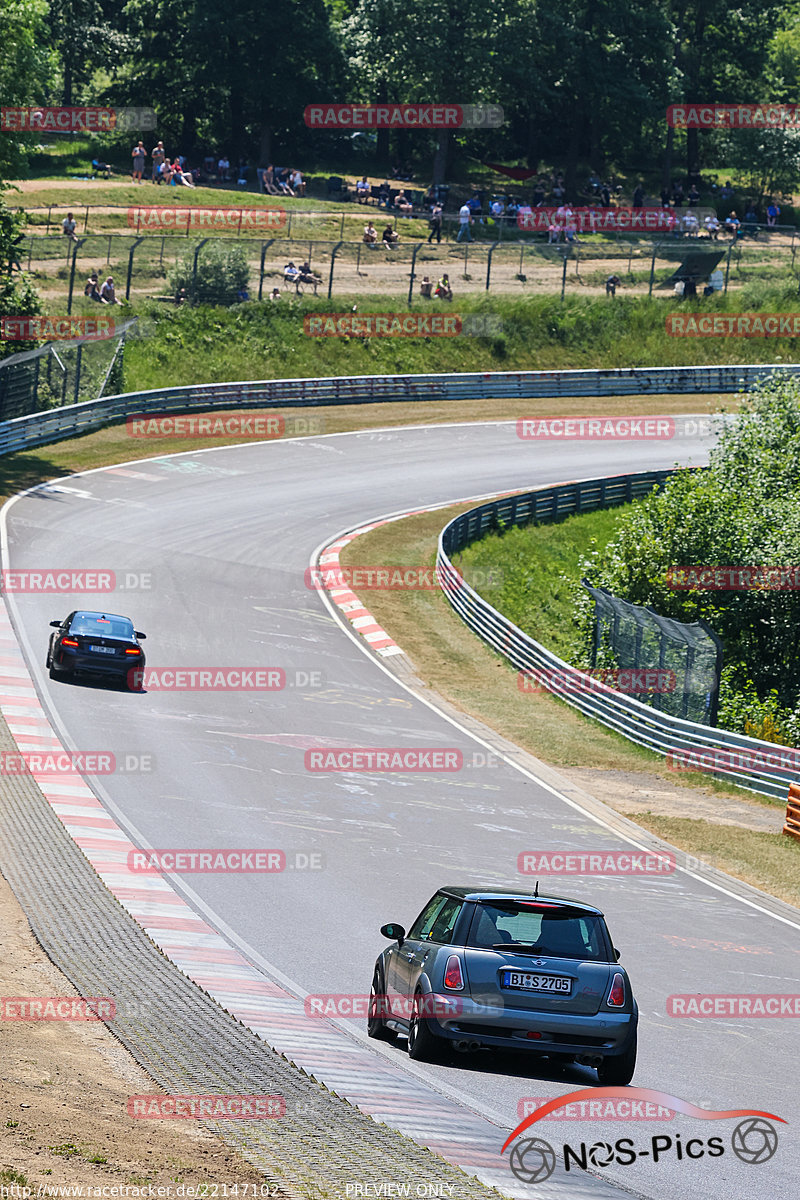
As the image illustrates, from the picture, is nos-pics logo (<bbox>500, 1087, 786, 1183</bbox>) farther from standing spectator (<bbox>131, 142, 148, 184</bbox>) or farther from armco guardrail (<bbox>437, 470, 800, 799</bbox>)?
standing spectator (<bbox>131, 142, 148, 184</bbox>)

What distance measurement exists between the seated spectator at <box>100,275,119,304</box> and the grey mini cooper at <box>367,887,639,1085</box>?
152 feet

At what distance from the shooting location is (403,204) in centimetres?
7494

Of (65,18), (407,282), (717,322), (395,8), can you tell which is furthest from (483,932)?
(65,18)

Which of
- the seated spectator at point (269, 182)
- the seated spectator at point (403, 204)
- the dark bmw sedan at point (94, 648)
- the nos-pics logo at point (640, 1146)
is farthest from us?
the seated spectator at point (269, 182)

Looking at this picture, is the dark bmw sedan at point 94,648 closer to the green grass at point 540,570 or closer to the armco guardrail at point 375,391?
the green grass at point 540,570

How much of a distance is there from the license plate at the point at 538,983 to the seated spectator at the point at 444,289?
53586 millimetres

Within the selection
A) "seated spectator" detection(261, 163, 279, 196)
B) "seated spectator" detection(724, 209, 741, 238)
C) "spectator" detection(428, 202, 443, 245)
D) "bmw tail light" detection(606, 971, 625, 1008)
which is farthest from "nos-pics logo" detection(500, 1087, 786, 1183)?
"seated spectator" detection(261, 163, 279, 196)

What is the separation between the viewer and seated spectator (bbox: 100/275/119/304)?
53469mm

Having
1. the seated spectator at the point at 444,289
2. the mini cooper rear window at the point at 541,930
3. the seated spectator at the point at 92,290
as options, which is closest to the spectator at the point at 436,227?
the seated spectator at the point at 444,289

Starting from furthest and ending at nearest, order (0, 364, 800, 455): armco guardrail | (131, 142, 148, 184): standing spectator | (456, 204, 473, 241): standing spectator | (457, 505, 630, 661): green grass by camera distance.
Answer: (131, 142, 148, 184): standing spectator → (456, 204, 473, 241): standing spectator → (0, 364, 800, 455): armco guardrail → (457, 505, 630, 661): green grass

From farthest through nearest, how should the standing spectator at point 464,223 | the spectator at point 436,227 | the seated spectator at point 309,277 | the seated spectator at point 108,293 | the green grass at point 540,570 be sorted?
the standing spectator at point 464,223 → the spectator at point 436,227 → the seated spectator at point 309,277 → the seated spectator at point 108,293 → the green grass at point 540,570

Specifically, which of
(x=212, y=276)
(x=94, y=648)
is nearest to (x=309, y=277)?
(x=212, y=276)

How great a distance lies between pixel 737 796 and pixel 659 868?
5.50 m

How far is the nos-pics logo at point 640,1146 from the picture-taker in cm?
845
